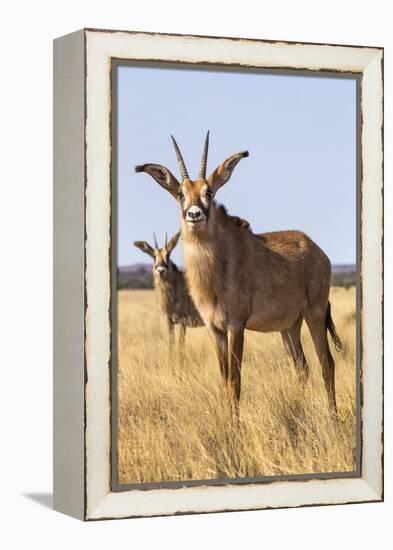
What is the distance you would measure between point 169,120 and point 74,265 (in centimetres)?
139

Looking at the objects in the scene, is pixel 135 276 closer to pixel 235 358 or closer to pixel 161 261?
pixel 161 261

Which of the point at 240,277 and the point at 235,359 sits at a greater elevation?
the point at 240,277

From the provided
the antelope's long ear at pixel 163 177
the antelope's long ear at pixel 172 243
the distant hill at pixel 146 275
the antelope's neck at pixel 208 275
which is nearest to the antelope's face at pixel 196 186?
the antelope's long ear at pixel 163 177

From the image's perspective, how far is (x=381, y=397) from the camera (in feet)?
44.3

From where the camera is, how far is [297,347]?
1372cm

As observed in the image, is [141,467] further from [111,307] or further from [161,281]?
[161,281]

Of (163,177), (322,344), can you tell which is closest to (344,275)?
(322,344)

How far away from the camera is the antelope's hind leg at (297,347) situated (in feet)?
44.7

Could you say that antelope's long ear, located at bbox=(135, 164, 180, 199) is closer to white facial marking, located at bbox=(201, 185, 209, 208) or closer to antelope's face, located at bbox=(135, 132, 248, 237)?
antelope's face, located at bbox=(135, 132, 248, 237)

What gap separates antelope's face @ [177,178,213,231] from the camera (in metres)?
12.8

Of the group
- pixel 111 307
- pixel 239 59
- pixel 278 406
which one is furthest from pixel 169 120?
pixel 278 406

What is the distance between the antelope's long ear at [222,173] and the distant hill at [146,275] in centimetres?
87

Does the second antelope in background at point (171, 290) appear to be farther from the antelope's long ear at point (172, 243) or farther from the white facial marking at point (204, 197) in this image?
the white facial marking at point (204, 197)

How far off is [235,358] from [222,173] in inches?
60.1
